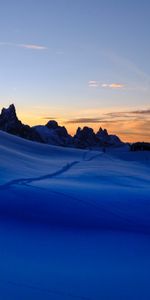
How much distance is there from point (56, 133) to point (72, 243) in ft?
429

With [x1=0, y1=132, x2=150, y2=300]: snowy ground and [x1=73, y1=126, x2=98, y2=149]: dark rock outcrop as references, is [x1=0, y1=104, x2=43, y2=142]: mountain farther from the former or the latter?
[x1=0, y1=132, x2=150, y2=300]: snowy ground

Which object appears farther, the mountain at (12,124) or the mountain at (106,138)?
the mountain at (106,138)

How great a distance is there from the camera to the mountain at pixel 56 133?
4892 inches

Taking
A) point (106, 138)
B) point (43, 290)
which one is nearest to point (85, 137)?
point (106, 138)

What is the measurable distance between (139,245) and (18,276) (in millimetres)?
1278

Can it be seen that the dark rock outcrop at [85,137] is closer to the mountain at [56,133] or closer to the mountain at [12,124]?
the mountain at [56,133]

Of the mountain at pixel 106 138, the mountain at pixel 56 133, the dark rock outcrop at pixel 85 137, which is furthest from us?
the mountain at pixel 106 138

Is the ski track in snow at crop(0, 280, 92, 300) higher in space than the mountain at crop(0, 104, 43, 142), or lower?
lower

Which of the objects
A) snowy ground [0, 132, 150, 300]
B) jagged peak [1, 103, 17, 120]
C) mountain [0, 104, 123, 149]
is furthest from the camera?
jagged peak [1, 103, 17, 120]

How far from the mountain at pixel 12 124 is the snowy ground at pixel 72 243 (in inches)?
4148

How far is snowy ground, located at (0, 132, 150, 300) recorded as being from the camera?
2816 mm

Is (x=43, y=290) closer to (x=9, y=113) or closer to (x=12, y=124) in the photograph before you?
(x=12, y=124)

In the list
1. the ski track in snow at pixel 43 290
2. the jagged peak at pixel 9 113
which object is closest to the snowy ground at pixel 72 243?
the ski track in snow at pixel 43 290

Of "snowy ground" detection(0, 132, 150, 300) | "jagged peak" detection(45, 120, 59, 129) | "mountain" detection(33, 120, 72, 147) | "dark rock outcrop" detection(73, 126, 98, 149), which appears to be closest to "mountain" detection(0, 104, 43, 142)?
"mountain" detection(33, 120, 72, 147)
